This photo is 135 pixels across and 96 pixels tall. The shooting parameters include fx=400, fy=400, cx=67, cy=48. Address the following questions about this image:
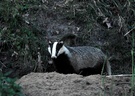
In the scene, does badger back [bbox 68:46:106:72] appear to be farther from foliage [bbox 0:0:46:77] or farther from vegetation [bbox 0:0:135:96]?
foliage [bbox 0:0:46:77]

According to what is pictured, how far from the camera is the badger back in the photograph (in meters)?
7.44

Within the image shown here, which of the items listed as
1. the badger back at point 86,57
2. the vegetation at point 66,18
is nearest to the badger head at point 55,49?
the badger back at point 86,57

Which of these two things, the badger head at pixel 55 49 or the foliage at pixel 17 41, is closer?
the badger head at pixel 55 49

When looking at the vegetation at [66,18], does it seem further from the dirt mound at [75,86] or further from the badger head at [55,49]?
the dirt mound at [75,86]

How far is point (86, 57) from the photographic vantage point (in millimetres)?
7504

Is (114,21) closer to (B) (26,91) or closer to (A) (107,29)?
(A) (107,29)

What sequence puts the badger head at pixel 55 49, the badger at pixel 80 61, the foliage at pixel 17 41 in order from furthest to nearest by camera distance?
the foliage at pixel 17 41 < the badger at pixel 80 61 < the badger head at pixel 55 49

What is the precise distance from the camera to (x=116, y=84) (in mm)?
5043

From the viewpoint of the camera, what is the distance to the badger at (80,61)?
7.24 m

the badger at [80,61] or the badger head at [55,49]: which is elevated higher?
the badger head at [55,49]

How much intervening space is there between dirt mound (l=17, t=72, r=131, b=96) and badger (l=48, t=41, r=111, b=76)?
67.5 inches

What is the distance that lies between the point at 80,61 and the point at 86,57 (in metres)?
0.14

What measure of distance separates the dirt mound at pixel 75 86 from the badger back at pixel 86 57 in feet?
6.28

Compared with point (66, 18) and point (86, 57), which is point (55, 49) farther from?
point (66, 18)
